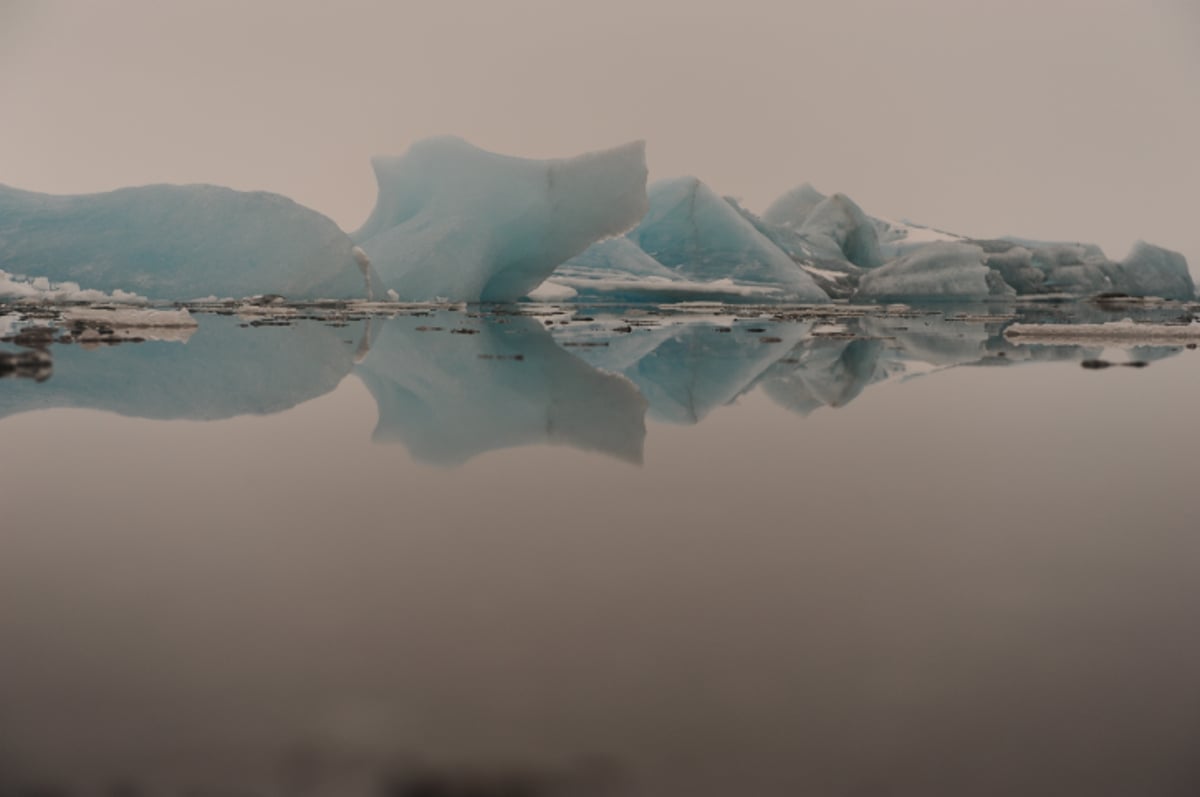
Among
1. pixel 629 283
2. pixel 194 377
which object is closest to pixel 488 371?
pixel 194 377

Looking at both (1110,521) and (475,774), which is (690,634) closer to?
(475,774)

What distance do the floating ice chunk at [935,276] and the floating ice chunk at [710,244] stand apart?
4.17 metres

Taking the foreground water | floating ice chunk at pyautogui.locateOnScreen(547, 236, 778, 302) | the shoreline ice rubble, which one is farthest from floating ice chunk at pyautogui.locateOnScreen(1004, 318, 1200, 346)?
floating ice chunk at pyautogui.locateOnScreen(547, 236, 778, 302)

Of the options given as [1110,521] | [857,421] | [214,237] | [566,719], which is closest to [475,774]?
[566,719]

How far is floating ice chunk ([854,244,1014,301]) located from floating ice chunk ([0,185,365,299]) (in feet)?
101

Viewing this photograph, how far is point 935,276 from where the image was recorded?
142 feet

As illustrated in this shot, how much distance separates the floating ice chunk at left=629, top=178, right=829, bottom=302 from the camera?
43.1 metres

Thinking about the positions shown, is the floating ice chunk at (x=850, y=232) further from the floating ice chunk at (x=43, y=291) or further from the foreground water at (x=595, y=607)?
the foreground water at (x=595, y=607)

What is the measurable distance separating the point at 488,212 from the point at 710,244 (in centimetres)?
2230

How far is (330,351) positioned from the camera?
10258mm

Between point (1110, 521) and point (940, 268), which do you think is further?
point (940, 268)

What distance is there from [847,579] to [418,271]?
78.1 feet

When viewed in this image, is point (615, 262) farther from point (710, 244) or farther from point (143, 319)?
point (143, 319)

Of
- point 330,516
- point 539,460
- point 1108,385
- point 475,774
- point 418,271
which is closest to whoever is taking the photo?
point 475,774
